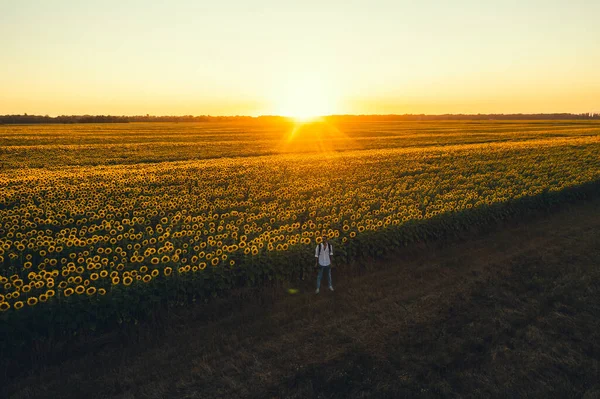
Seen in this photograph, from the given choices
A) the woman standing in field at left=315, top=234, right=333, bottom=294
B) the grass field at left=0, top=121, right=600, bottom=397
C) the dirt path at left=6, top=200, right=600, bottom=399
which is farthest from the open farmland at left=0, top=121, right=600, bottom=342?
the dirt path at left=6, top=200, right=600, bottom=399

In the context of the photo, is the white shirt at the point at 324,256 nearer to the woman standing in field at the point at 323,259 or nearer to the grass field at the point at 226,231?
the woman standing in field at the point at 323,259

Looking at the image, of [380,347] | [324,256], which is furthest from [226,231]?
[380,347]

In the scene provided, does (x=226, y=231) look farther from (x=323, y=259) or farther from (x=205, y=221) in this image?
(x=323, y=259)

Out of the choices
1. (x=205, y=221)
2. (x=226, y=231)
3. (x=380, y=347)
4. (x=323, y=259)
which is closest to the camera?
(x=380, y=347)

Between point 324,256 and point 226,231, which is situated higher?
point 226,231

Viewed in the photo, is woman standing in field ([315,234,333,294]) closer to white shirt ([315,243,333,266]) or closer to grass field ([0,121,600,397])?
white shirt ([315,243,333,266])

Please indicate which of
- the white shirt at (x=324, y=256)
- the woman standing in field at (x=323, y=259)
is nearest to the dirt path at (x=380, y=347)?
the woman standing in field at (x=323, y=259)

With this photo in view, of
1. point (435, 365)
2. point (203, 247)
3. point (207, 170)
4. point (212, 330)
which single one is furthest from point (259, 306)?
point (207, 170)

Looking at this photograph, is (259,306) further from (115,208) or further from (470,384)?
(115,208)
